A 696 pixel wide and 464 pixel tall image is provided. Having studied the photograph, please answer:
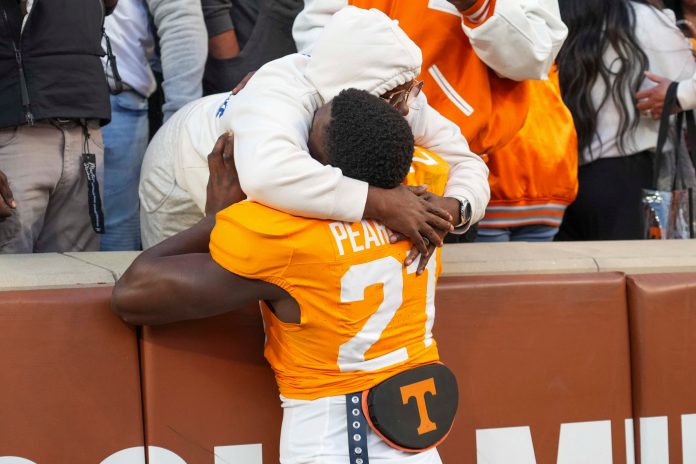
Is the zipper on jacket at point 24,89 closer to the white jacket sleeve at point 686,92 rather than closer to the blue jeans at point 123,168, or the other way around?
the blue jeans at point 123,168

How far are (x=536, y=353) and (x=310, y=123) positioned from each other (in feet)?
3.51

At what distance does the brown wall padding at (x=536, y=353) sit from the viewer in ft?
9.87

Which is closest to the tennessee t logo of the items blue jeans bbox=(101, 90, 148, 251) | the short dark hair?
the short dark hair

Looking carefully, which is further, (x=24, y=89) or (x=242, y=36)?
(x=242, y=36)

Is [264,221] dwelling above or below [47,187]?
above

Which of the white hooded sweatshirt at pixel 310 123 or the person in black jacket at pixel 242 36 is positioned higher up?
the white hooded sweatshirt at pixel 310 123

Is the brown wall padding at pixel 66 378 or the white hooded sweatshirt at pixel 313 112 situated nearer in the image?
the white hooded sweatshirt at pixel 313 112

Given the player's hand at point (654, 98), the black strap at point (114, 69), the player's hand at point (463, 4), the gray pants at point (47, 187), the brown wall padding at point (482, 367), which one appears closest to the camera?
the brown wall padding at point (482, 367)

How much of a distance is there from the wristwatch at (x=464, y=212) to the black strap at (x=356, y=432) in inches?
20.5

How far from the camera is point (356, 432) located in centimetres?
241

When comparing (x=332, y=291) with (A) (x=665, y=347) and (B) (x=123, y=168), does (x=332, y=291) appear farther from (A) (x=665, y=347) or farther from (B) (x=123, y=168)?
(B) (x=123, y=168)

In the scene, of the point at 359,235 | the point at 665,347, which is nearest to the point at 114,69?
the point at 359,235

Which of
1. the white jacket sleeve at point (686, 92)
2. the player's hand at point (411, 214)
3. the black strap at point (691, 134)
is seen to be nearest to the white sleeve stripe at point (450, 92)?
the player's hand at point (411, 214)

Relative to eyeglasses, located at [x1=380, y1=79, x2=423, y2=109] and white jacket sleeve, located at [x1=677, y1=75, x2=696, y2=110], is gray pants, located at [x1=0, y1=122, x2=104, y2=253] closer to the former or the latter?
eyeglasses, located at [x1=380, y1=79, x2=423, y2=109]
